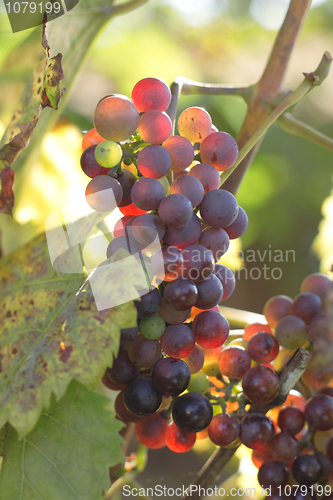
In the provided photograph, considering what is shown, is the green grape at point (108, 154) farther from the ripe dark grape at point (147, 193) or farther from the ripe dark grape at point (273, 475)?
the ripe dark grape at point (273, 475)

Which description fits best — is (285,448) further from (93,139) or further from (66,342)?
(93,139)

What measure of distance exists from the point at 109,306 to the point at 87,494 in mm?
165

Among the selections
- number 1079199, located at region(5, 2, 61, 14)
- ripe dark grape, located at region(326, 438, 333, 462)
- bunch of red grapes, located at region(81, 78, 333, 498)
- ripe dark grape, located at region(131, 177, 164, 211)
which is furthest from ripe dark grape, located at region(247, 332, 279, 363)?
number 1079199, located at region(5, 2, 61, 14)

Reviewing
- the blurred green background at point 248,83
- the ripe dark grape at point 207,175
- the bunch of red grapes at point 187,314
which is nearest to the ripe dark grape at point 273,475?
the bunch of red grapes at point 187,314

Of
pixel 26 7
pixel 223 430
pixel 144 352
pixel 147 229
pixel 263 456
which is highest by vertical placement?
pixel 26 7

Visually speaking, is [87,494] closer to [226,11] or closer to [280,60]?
[280,60]

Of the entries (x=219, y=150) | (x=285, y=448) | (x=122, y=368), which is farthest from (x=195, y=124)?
(x=285, y=448)

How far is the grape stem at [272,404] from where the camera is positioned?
420mm

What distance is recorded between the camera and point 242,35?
59.3 inches

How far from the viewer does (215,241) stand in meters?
0.39

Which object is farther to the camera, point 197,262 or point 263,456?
point 263,456

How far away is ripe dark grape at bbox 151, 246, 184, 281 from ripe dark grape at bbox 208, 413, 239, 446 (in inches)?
6.5

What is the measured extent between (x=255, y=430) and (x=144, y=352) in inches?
5.9

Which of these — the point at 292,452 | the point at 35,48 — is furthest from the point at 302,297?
the point at 35,48
